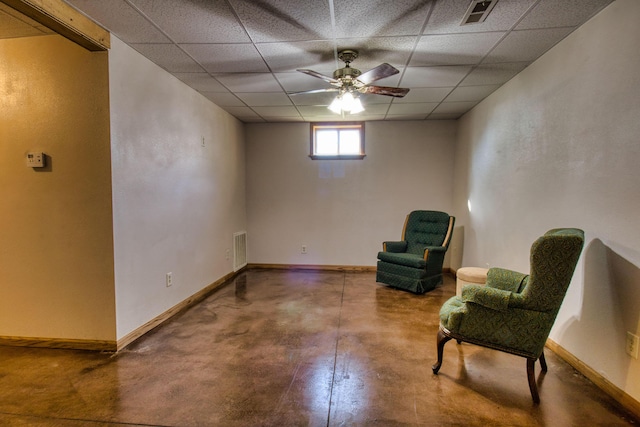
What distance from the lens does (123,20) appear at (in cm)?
212

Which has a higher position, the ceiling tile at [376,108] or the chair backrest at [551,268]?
the ceiling tile at [376,108]

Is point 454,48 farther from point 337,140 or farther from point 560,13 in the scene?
point 337,140

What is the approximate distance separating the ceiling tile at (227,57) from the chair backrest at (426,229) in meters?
2.88

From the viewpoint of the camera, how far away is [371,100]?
3867 millimetres

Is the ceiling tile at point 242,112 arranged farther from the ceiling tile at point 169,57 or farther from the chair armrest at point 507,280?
the chair armrest at point 507,280

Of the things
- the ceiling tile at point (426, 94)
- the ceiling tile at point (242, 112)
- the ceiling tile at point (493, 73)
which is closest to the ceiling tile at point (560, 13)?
the ceiling tile at point (493, 73)

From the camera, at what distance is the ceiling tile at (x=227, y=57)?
98.1 inches

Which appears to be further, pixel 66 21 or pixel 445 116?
pixel 445 116

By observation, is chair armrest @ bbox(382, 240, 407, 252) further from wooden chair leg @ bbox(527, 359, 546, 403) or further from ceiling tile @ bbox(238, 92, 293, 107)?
wooden chair leg @ bbox(527, 359, 546, 403)

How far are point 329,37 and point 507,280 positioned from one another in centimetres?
224

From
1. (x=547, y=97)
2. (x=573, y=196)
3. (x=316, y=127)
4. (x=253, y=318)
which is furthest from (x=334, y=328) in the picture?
(x=316, y=127)

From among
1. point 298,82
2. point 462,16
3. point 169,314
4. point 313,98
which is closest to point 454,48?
point 462,16

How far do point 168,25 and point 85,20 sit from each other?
517 mm

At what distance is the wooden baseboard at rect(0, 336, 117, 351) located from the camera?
2395mm
